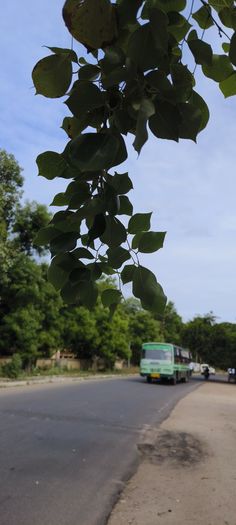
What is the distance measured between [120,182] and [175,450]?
8780 millimetres

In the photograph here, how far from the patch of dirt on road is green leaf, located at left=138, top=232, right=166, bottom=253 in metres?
7.35

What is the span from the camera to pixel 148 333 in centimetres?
6444

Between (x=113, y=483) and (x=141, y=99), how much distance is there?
6385 mm

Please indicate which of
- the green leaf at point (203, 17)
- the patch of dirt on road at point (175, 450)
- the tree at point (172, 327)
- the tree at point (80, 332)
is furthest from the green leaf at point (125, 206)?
the tree at point (172, 327)

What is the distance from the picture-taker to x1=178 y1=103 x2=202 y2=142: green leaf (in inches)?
55.9

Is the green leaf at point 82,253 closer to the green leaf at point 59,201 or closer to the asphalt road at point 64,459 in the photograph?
the green leaf at point 59,201

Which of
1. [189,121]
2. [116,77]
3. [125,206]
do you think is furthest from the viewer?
[125,206]

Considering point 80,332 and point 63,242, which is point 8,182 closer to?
point 80,332

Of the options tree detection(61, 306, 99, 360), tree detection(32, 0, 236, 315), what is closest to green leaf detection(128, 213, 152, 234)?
tree detection(32, 0, 236, 315)

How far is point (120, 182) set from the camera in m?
1.65

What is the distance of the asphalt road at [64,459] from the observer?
5562 mm

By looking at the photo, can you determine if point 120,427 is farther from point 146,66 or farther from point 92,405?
point 146,66

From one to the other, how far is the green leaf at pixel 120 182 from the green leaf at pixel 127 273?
0.25 m

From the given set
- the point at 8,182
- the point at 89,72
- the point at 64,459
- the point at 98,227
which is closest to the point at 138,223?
the point at 98,227
